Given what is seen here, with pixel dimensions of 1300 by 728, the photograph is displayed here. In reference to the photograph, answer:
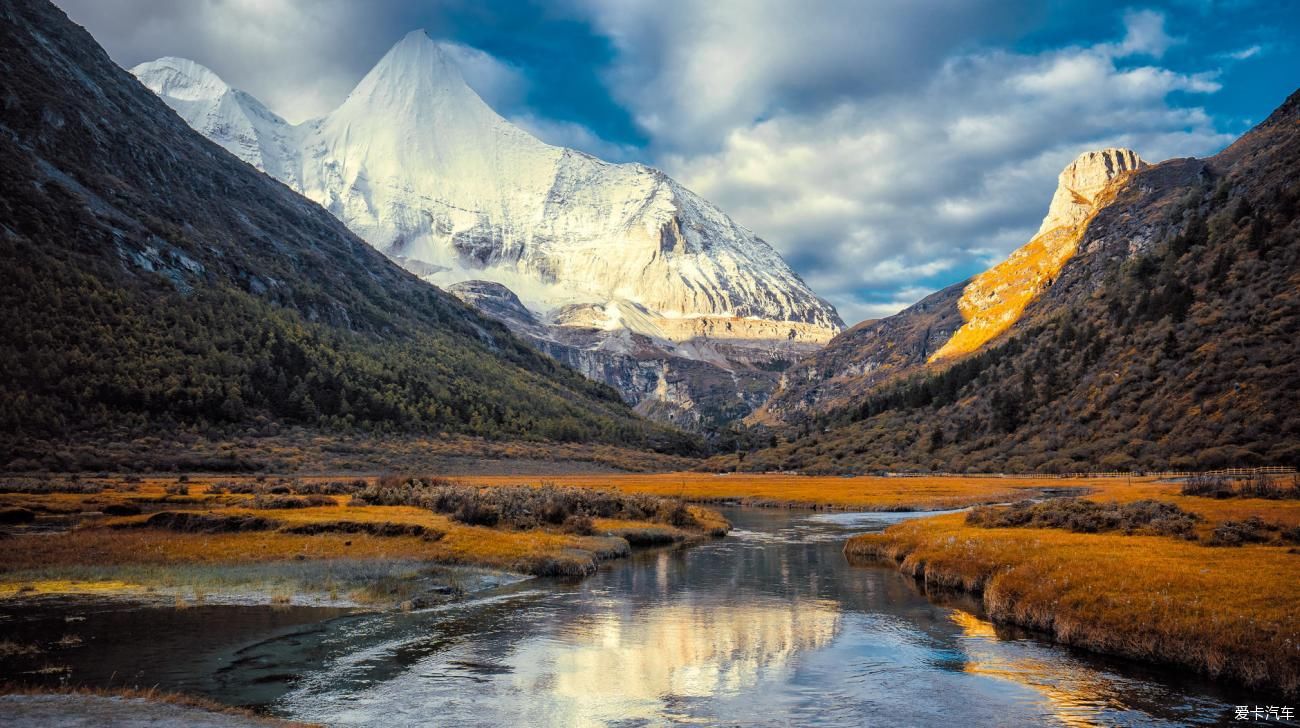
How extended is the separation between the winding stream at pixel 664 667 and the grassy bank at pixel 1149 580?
40.4 inches

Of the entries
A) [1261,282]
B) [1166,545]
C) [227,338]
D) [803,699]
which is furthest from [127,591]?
[227,338]

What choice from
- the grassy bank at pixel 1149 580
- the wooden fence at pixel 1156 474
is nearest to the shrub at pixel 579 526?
the grassy bank at pixel 1149 580

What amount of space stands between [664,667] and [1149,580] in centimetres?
1693

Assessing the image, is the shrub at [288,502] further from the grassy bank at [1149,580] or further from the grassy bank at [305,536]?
the grassy bank at [1149,580]

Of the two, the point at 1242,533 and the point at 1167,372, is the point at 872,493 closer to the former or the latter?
the point at 1167,372

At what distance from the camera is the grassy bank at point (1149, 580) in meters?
21.0

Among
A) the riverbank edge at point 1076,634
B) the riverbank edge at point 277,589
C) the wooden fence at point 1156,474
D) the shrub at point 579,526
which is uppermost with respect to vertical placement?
the wooden fence at point 1156,474

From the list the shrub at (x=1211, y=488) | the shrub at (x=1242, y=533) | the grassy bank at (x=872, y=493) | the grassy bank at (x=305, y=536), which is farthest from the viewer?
the grassy bank at (x=872, y=493)

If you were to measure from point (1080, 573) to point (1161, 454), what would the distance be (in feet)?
246

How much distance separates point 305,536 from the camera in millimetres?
45125

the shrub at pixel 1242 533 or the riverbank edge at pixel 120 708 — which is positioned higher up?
the shrub at pixel 1242 533

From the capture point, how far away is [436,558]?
42344 mm

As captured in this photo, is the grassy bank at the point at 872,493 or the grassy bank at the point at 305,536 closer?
the grassy bank at the point at 305,536

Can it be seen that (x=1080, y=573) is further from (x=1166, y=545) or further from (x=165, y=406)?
(x=165, y=406)
